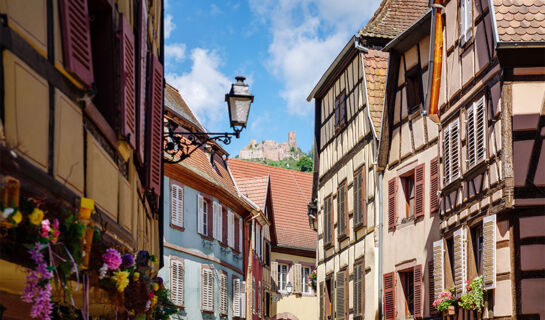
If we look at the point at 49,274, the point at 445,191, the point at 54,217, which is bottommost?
the point at 49,274

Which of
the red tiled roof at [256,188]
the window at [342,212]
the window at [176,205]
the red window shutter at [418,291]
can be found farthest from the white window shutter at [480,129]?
the red tiled roof at [256,188]

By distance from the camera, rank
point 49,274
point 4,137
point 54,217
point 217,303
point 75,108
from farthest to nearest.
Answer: point 217,303 → point 75,108 → point 54,217 → point 49,274 → point 4,137

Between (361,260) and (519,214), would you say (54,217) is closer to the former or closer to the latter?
(519,214)

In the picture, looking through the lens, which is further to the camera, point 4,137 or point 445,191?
point 445,191

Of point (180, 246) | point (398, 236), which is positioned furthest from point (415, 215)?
point (180, 246)

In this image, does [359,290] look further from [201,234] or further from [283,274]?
[283,274]

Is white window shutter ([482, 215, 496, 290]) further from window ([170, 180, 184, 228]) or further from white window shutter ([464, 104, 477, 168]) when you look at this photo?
window ([170, 180, 184, 228])

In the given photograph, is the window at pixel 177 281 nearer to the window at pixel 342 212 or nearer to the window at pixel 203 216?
the window at pixel 203 216

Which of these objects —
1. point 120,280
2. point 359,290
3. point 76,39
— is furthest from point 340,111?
point 76,39

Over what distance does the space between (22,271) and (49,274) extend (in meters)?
0.17

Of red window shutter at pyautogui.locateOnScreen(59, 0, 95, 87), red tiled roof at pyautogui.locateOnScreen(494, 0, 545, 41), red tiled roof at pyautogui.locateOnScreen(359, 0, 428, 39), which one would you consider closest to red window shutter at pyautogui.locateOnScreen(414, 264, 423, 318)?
red tiled roof at pyautogui.locateOnScreen(494, 0, 545, 41)

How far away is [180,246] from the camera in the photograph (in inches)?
1051

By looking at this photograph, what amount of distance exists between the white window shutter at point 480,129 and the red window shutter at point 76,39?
351 inches

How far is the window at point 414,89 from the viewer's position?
1936 cm
